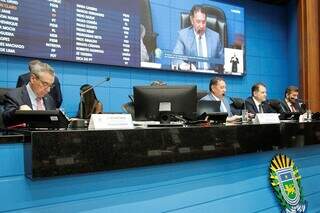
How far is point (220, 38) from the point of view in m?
5.38

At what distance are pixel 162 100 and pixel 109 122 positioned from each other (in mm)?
745

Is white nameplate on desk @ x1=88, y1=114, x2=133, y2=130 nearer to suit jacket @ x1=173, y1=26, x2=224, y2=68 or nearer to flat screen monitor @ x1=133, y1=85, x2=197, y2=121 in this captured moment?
flat screen monitor @ x1=133, y1=85, x2=197, y2=121

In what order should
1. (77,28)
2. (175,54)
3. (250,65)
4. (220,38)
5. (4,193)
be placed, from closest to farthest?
(4,193) < (77,28) < (175,54) < (220,38) < (250,65)

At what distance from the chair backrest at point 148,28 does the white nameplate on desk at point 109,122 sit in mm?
3086

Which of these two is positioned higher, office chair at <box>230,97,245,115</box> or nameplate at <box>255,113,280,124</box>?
office chair at <box>230,97,245,115</box>

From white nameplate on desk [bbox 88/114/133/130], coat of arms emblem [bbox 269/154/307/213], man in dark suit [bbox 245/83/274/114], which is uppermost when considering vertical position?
man in dark suit [bbox 245/83/274/114]

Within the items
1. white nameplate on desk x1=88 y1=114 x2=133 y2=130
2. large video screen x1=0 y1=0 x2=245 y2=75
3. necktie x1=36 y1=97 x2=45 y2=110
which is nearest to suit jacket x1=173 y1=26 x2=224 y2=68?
large video screen x1=0 y1=0 x2=245 y2=75

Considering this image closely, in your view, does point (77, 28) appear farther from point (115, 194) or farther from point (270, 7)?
point (270, 7)

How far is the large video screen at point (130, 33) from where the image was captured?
142 inches

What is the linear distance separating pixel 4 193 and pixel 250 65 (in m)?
5.24

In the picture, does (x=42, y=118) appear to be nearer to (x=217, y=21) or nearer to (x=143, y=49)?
(x=143, y=49)

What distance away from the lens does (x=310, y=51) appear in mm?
5676

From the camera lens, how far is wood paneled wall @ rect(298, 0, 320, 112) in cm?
563

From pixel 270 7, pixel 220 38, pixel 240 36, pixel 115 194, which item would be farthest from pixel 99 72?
pixel 270 7
